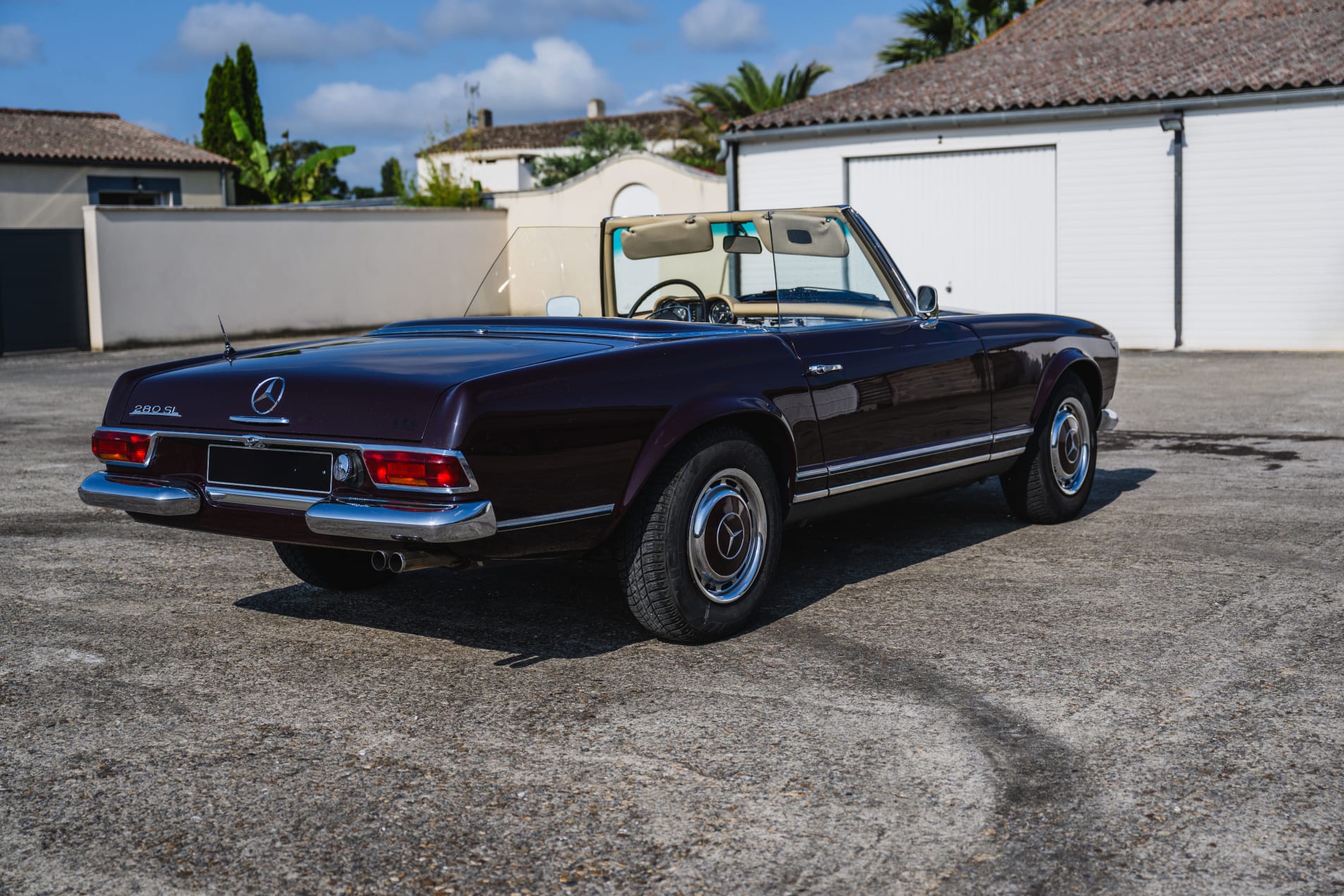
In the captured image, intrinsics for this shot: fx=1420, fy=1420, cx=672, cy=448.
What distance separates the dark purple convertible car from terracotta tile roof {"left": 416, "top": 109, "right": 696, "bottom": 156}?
60.4 m

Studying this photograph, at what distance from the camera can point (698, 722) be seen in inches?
150

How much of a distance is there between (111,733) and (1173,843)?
266 centimetres

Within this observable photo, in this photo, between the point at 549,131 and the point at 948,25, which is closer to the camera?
the point at 948,25

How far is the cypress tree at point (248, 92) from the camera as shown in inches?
→ 1763

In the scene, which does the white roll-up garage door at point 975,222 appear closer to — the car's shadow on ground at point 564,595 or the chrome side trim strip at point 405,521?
the car's shadow on ground at point 564,595

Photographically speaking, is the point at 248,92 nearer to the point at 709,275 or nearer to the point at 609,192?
the point at 609,192

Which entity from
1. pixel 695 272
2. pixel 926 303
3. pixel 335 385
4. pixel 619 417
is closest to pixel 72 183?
pixel 695 272

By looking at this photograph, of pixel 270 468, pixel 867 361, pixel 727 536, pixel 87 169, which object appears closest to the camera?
pixel 270 468

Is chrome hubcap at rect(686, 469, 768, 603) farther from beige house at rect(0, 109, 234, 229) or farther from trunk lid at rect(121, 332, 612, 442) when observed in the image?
beige house at rect(0, 109, 234, 229)

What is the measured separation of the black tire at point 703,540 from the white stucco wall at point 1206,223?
50.4 ft

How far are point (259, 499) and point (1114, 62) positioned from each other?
19331mm

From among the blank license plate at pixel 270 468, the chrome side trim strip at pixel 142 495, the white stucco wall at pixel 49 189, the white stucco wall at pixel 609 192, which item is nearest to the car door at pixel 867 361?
the blank license plate at pixel 270 468

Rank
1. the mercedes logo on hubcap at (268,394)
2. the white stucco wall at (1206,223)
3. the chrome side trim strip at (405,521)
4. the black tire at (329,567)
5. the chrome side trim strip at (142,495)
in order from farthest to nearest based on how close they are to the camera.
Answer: the white stucco wall at (1206,223) → the black tire at (329,567) → the chrome side trim strip at (142,495) → the mercedes logo on hubcap at (268,394) → the chrome side trim strip at (405,521)

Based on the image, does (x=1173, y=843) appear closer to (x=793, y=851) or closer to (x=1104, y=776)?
(x=1104, y=776)
